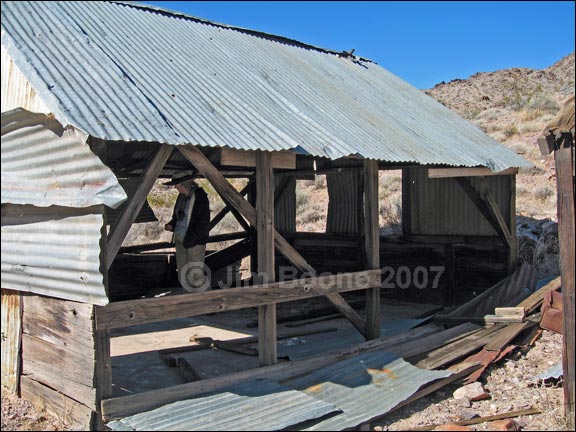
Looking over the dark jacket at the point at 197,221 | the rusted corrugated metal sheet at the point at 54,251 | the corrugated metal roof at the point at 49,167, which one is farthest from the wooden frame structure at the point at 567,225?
the dark jacket at the point at 197,221

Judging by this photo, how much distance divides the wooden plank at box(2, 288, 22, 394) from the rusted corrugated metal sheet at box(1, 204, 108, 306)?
232 mm

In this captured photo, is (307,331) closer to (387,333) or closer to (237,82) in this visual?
(387,333)

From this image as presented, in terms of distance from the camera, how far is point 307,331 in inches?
364

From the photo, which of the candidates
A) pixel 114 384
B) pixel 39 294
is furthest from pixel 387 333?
pixel 39 294

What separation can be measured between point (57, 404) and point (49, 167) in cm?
218

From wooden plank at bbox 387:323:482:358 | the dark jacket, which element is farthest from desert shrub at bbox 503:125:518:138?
the dark jacket

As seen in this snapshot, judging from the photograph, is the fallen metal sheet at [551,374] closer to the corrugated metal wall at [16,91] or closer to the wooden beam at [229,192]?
the wooden beam at [229,192]

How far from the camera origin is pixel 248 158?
258 inches

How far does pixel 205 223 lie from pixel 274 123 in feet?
7.64

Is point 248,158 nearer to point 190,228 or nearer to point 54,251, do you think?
point 54,251

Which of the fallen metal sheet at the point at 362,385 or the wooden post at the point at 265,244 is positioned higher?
the wooden post at the point at 265,244

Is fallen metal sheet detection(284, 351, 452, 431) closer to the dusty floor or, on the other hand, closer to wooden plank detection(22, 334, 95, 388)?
the dusty floor

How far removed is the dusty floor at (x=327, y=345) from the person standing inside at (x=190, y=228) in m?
0.92

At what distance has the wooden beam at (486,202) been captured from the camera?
10.6 m
